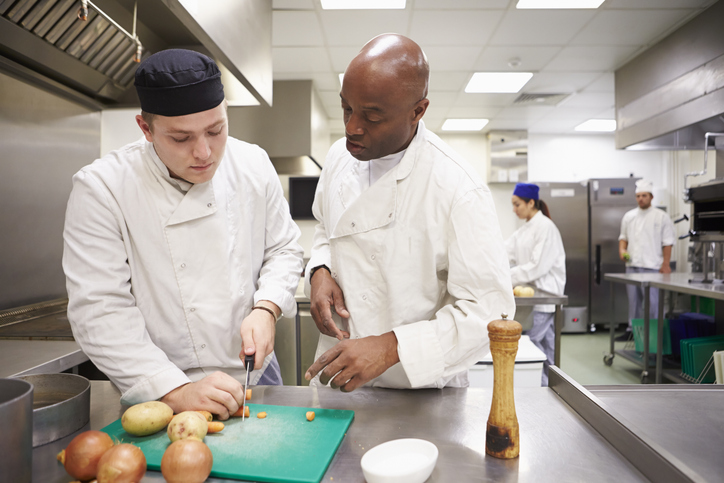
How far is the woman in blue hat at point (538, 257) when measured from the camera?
12.0ft

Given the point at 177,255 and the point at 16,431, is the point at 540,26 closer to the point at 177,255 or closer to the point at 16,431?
the point at 177,255

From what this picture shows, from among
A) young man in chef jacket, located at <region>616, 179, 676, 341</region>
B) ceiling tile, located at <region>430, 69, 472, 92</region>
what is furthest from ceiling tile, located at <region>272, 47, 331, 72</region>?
young man in chef jacket, located at <region>616, 179, 676, 341</region>

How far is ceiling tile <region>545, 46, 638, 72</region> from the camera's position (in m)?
3.99

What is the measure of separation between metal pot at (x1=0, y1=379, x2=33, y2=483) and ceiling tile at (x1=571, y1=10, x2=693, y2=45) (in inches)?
156

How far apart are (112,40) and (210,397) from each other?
6.25ft

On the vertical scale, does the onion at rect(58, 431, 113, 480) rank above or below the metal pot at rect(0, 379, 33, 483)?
below

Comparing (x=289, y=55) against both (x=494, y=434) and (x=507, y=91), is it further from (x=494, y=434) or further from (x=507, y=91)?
(x=494, y=434)

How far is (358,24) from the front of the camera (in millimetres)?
3463

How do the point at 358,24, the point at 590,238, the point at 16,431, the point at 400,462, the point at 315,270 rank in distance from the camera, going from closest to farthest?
the point at 16,431
the point at 400,462
the point at 315,270
the point at 358,24
the point at 590,238

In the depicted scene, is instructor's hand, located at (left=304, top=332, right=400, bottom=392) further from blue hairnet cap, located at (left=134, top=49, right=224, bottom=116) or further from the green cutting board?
blue hairnet cap, located at (left=134, top=49, right=224, bottom=116)

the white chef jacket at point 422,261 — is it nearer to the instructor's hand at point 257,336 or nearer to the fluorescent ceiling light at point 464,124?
the instructor's hand at point 257,336

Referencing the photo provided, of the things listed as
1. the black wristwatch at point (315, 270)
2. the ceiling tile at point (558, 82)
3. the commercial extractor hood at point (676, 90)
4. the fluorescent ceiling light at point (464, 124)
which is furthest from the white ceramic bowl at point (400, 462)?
the fluorescent ceiling light at point (464, 124)

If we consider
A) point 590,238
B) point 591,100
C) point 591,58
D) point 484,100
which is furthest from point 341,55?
point 590,238

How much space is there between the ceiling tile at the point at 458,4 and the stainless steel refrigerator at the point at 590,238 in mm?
3571
